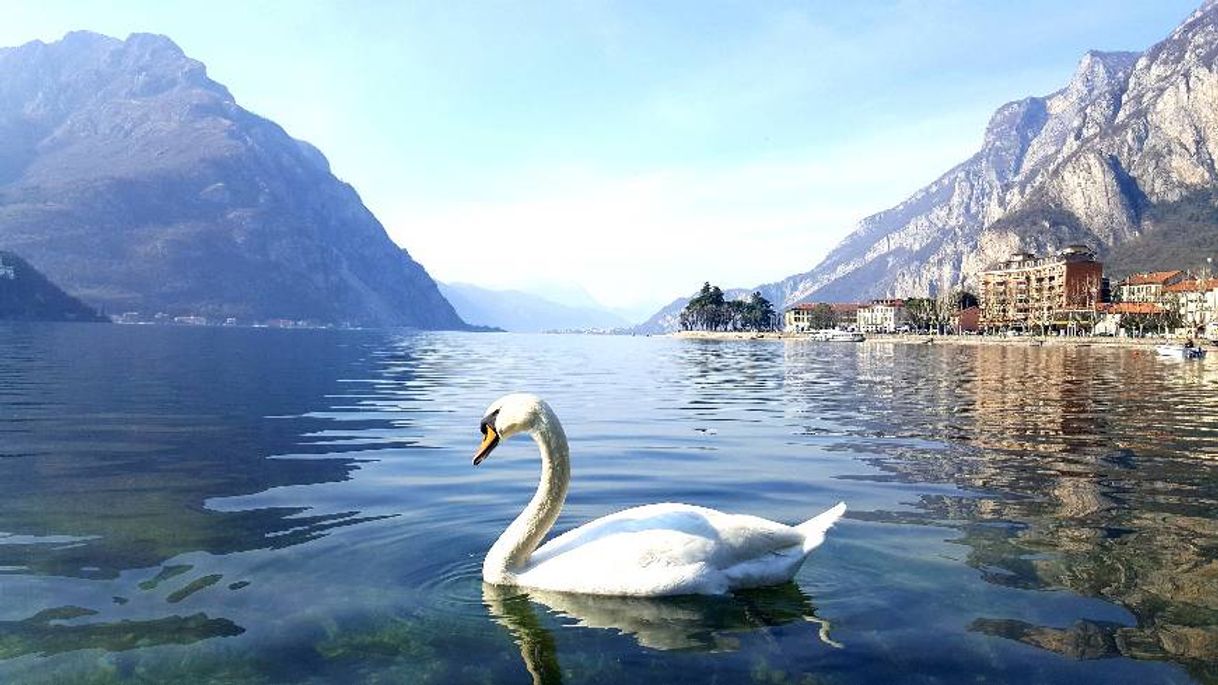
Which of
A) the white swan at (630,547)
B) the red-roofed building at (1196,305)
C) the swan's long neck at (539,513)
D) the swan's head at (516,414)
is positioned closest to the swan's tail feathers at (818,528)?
the white swan at (630,547)

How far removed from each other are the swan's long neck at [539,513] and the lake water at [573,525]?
285mm

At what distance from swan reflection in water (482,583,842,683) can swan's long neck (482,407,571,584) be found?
0.72ft

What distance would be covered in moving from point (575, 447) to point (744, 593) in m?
11.3

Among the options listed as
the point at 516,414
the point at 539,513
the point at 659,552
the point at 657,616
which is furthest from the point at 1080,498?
the point at 516,414

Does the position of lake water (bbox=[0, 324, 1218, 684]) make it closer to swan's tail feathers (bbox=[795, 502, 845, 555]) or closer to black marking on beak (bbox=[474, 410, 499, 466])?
swan's tail feathers (bbox=[795, 502, 845, 555])

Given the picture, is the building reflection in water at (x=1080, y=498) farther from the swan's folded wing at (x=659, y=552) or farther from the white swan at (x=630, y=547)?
the swan's folded wing at (x=659, y=552)

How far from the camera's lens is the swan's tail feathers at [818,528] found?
26.7ft

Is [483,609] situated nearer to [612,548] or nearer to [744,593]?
[612,548]

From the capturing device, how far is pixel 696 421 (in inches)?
979

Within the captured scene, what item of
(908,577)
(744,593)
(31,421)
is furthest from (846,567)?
(31,421)

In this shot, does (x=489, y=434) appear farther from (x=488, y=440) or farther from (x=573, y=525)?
(x=573, y=525)

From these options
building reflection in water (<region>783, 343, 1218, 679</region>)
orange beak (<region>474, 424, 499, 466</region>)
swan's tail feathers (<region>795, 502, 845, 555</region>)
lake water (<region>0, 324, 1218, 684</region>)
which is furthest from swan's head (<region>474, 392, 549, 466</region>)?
building reflection in water (<region>783, 343, 1218, 679</region>)

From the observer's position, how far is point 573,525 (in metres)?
11.2

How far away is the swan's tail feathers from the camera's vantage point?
8.13 m
